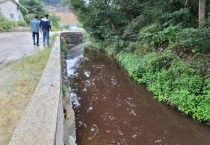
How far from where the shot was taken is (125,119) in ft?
19.8

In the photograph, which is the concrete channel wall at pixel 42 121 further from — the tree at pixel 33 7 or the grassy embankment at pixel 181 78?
the tree at pixel 33 7

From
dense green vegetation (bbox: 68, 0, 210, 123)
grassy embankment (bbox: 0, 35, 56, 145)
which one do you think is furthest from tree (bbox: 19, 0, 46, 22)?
grassy embankment (bbox: 0, 35, 56, 145)

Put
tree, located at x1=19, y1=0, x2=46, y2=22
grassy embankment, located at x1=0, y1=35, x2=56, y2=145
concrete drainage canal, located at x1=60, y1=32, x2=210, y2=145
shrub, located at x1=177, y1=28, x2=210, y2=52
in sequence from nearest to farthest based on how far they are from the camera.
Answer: grassy embankment, located at x1=0, y1=35, x2=56, y2=145
concrete drainage canal, located at x1=60, y1=32, x2=210, y2=145
shrub, located at x1=177, y1=28, x2=210, y2=52
tree, located at x1=19, y1=0, x2=46, y2=22

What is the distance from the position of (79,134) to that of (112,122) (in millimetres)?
1020

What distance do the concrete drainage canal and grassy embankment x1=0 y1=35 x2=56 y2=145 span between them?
3.73 feet

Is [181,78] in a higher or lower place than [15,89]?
higher

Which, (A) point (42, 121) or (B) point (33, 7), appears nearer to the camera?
(A) point (42, 121)

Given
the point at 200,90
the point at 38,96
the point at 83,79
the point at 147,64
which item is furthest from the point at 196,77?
the point at 83,79

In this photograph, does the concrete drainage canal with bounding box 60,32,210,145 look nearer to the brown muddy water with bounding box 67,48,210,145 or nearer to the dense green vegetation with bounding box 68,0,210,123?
the brown muddy water with bounding box 67,48,210,145

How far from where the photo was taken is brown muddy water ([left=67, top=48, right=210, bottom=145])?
5.07 meters

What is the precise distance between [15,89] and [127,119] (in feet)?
10.0

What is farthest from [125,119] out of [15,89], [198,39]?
[198,39]

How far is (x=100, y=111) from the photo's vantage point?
6.54 m

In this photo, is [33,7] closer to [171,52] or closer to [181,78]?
[171,52]
